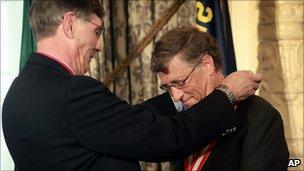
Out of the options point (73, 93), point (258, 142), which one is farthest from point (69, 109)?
point (258, 142)

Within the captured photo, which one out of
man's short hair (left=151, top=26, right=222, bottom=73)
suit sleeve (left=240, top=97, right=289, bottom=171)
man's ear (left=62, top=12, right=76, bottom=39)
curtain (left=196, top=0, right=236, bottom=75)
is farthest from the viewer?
curtain (left=196, top=0, right=236, bottom=75)

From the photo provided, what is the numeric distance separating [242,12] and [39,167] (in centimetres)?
238

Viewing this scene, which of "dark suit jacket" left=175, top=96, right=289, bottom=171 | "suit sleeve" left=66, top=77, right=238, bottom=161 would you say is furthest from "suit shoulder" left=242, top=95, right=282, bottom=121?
"suit sleeve" left=66, top=77, right=238, bottom=161

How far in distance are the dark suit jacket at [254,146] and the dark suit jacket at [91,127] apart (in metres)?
0.25

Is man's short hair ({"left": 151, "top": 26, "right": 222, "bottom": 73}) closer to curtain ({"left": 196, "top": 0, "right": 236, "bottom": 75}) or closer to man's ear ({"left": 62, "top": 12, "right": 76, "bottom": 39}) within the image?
man's ear ({"left": 62, "top": 12, "right": 76, "bottom": 39})

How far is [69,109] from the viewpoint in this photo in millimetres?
1124

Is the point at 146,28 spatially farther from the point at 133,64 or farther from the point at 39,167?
the point at 39,167

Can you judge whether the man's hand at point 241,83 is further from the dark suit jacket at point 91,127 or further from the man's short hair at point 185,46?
the man's short hair at point 185,46

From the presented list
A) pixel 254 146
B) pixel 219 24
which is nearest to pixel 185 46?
pixel 254 146

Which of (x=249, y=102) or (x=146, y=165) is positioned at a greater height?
(x=249, y=102)

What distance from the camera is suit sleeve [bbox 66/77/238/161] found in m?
1.12

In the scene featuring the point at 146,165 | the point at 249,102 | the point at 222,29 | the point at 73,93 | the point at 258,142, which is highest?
the point at 222,29

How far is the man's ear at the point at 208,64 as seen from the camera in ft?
5.22

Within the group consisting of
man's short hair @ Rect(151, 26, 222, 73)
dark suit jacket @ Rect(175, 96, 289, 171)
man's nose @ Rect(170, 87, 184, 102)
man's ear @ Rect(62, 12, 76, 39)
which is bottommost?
dark suit jacket @ Rect(175, 96, 289, 171)
